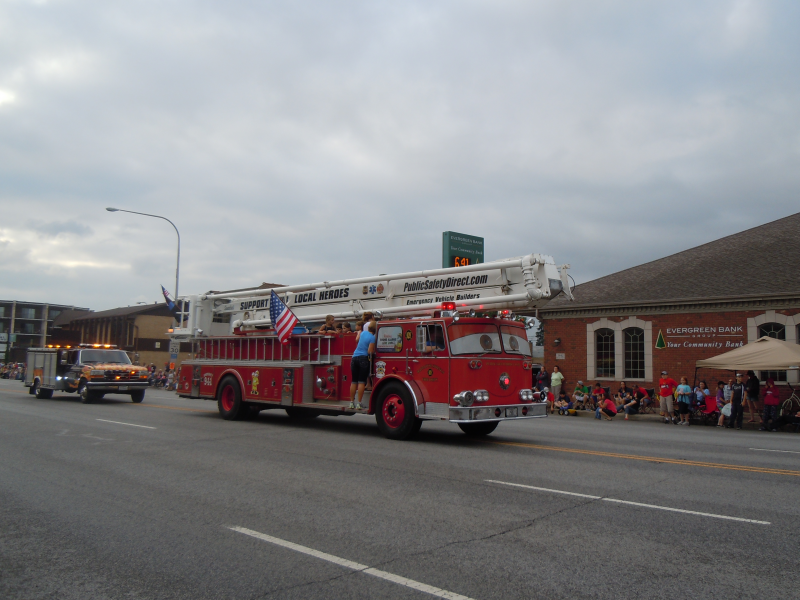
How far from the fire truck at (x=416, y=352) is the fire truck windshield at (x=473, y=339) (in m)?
0.02

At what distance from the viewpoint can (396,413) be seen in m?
11.4

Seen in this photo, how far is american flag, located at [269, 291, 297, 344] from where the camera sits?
13.7m

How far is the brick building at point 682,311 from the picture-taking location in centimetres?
2127

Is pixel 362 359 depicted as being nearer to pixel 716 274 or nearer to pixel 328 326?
pixel 328 326

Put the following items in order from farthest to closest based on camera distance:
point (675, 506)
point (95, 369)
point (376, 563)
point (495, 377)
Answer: point (95, 369) → point (495, 377) → point (675, 506) → point (376, 563)

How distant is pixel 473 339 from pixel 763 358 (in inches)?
465

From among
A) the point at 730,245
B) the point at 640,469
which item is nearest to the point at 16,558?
the point at 640,469

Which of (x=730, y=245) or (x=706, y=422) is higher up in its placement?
(x=730, y=245)

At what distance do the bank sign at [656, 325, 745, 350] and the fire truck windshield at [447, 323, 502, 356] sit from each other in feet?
47.3

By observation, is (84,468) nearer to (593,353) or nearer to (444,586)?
(444,586)

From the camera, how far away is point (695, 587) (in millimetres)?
4148

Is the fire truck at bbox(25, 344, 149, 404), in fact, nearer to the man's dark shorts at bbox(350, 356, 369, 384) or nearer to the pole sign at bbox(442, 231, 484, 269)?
the pole sign at bbox(442, 231, 484, 269)

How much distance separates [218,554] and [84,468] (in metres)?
4.59

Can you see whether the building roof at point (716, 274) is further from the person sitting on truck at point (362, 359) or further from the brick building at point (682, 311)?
the person sitting on truck at point (362, 359)
